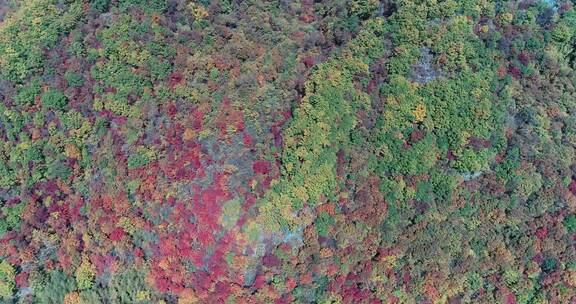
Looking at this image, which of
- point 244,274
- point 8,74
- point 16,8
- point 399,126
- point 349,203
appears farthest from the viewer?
point 16,8

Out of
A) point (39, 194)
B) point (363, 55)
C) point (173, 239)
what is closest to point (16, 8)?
point (39, 194)

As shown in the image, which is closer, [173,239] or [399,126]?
[173,239]

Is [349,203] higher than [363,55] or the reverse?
the reverse

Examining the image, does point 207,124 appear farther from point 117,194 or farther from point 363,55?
point 363,55

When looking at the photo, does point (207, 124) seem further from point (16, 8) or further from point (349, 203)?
point (16, 8)

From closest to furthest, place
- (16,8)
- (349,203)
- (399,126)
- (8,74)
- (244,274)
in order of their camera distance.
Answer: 1. (244,274)
2. (349,203)
3. (399,126)
4. (8,74)
5. (16,8)

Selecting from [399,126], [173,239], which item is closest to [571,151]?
[399,126]

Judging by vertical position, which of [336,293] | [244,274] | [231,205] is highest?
[231,205]
